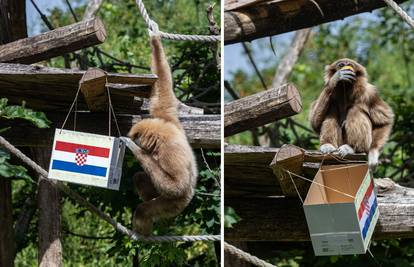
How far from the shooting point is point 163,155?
A: 4.56 meters

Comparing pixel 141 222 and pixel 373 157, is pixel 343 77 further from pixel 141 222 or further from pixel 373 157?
pixel 141 222

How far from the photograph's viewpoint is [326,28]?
36.0 feet

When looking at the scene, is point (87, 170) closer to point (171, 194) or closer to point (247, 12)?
point (171, 194)

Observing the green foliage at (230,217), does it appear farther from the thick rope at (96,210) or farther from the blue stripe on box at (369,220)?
the blue stripe on box at (369,220)

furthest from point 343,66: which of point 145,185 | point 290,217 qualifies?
point 145,185

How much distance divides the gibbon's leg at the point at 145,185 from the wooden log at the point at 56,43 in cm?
88

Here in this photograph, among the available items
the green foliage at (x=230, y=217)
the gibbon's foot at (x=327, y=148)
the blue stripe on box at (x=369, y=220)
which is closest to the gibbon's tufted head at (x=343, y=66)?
the gibbon's foot at (x=327, y=148)

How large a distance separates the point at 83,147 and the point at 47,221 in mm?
1937

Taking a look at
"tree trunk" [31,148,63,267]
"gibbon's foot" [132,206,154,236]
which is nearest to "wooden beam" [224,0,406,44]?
"gibbon's foot" [132,206,154,236]

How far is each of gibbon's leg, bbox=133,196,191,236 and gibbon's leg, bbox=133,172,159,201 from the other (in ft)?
0.61

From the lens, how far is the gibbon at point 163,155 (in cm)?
451

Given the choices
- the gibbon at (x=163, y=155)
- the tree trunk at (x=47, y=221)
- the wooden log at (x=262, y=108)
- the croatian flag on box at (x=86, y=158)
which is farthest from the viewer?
the tree trunk at (x=47, y=221)

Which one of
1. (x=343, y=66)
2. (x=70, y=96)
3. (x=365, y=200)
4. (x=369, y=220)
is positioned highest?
(x=70, y=96)

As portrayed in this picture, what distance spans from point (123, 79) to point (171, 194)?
809 millimetres
